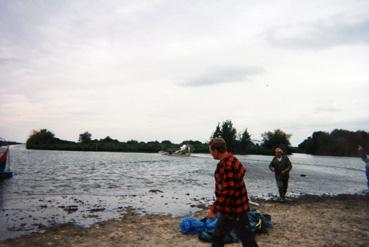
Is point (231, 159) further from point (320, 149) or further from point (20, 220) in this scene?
point (320, 149)

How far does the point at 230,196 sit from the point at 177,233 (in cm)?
490

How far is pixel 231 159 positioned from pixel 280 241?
4.51 meters

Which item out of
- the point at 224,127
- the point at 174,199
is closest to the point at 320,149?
the point at 224,127

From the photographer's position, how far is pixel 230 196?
19.1 feet

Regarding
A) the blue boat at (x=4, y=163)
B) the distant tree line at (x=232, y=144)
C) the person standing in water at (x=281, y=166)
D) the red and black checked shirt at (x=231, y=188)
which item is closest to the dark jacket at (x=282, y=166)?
the person standing in water at (x=281, y=166)

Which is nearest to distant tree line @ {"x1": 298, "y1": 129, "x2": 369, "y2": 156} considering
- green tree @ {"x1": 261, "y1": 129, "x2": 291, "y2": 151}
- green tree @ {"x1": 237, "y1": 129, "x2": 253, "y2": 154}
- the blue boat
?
green tree @ {"x1": 261, "y1": 129, "x2": 291, "y2": 151}

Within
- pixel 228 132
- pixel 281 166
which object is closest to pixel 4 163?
pixel 281 166

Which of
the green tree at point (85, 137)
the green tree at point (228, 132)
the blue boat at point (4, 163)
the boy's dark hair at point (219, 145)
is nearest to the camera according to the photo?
the boy's dark hair at point (219, 145)

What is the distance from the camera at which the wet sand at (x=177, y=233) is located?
927cm

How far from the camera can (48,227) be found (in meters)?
11.7

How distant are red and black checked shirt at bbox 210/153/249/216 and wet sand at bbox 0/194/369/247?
3.42 meters

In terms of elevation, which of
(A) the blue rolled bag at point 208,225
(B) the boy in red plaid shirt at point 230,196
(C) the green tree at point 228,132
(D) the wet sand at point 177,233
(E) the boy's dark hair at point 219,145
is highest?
(C) the green tree at point 228,132

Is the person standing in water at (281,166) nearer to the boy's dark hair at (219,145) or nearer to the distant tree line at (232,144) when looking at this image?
the boy's dark hair at (219,145)

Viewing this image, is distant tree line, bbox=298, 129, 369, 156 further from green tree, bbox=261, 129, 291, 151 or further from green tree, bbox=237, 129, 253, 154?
green tree, bbox=237, 129, 253, 154
